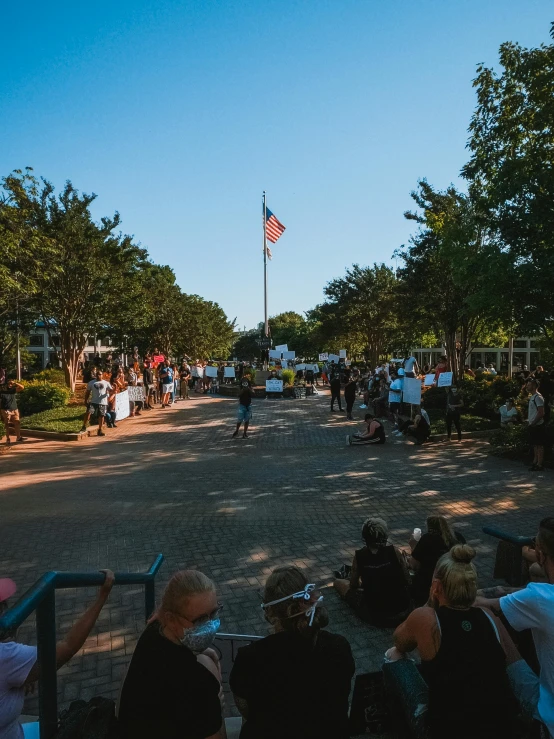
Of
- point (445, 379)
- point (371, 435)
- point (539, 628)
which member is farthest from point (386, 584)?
point (445, 379)

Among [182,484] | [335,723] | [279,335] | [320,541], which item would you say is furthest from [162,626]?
[279,335]

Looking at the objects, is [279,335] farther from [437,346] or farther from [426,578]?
[426,578]

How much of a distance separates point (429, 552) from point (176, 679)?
10.0 feet

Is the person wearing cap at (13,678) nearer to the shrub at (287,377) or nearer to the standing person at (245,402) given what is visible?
the standing person at (245,402)

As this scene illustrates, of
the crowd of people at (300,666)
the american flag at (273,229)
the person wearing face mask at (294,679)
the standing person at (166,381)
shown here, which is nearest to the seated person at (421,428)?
the crowd of people at (300,666)

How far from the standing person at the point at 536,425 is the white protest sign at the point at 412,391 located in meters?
4.34

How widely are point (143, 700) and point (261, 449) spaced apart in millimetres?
11243

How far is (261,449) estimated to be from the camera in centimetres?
1346

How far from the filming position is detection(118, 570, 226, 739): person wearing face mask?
220 centimetres

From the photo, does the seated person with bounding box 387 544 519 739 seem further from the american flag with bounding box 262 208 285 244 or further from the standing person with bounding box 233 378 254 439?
the american flag with bounding box 262 208 285 244

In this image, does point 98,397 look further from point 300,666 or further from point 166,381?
point 300,666

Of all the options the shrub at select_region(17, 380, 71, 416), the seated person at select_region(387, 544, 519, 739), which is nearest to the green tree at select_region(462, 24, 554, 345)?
the seated person at select_region(387, 544, 519, 739)

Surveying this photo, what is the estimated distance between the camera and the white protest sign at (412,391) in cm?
1511

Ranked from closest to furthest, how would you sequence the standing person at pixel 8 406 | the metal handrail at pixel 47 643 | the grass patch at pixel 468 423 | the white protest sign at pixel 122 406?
the metal handrail at pixel 47 643
the standing person at pixel 8 406
the grass patch at pixel 468 423
the white protest sign at pixel 122 406
